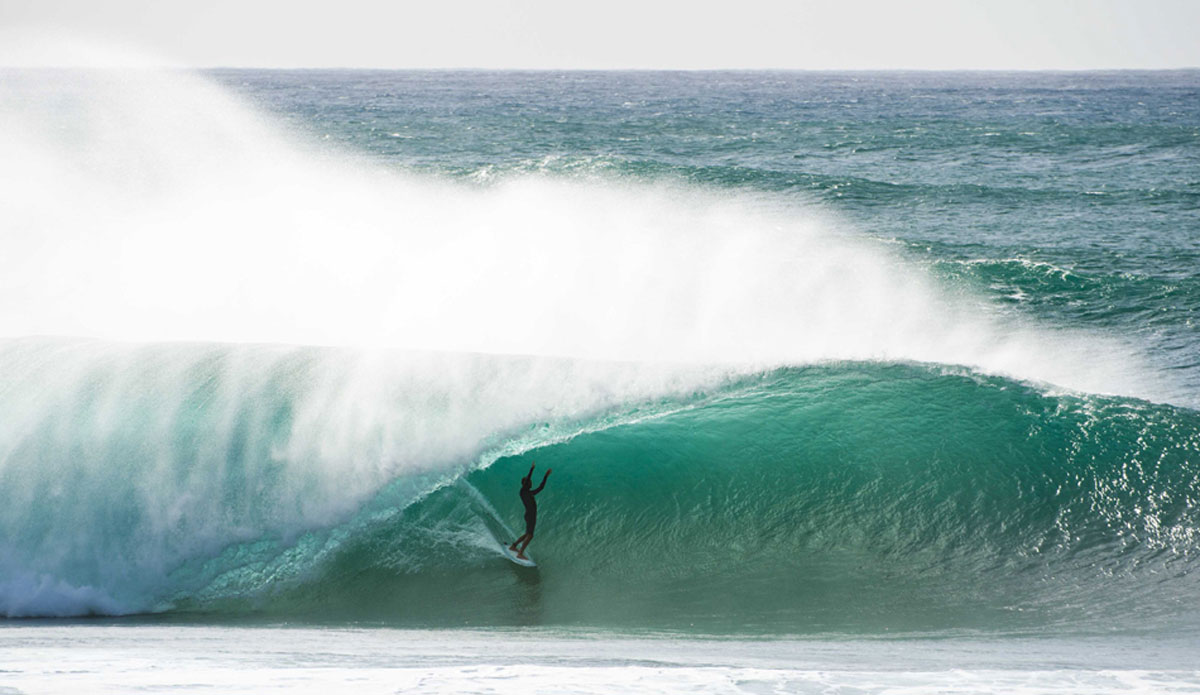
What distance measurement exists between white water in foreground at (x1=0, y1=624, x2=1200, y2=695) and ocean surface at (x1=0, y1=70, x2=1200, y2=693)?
0.05 m

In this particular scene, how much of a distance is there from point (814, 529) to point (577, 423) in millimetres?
2506

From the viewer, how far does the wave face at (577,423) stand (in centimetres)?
816

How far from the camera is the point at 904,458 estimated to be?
9.66m

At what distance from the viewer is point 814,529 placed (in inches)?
346

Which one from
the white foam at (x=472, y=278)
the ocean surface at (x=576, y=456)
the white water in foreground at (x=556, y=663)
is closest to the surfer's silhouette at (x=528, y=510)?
the ocean surface at (x=576, y=456)

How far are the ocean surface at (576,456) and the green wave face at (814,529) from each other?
0.12 feet

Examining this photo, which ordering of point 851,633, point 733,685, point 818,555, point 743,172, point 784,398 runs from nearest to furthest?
point 733,685 < point 851,633 < point 818,555 < point 784,398 < point 743,172

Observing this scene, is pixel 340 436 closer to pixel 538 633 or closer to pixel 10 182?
pixel 538 633

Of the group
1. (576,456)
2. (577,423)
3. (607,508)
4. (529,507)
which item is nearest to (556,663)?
(529,507)

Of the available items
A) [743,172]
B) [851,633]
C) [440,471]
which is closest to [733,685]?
[851,633]

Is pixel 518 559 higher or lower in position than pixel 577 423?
lower

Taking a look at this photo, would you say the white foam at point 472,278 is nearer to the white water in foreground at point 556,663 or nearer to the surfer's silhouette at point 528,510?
the surfer's silhouette at point 528,510

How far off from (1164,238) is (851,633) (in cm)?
1820

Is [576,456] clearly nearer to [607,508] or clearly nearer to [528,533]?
[607,508]
